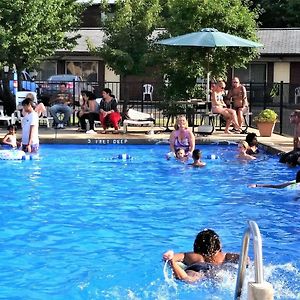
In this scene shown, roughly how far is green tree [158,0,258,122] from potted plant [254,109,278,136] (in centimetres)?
268

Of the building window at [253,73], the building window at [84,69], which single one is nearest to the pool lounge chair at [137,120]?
the building window at [84,69]

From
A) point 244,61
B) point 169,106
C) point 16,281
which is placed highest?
point 244,61

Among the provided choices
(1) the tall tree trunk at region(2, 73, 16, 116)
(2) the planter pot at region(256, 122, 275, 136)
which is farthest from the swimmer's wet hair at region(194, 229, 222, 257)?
(1) the tall tree trunk at region(2, 73, 16, 116)

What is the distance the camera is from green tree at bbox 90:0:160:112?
20.7m

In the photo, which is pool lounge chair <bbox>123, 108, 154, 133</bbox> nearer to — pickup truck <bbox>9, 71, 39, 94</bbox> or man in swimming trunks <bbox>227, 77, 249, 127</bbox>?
man in swimming trunks <bbox>227, 77, 249, 127</bbox>

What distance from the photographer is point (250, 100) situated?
72.5 feet

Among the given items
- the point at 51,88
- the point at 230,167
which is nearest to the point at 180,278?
the point at 230,167

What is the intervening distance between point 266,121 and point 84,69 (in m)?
19.9

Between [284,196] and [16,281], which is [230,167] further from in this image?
[16,281]

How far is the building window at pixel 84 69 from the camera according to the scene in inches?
1436

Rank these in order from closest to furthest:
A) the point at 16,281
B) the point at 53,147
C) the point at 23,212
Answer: the point at 16,281
the point at 23,212
the point at 53,147

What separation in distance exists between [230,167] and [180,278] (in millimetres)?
8151

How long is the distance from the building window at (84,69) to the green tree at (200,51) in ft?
53.4

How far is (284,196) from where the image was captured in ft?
35.8
